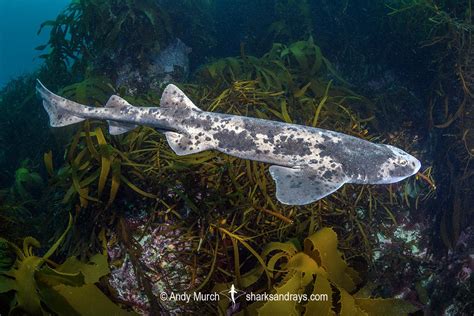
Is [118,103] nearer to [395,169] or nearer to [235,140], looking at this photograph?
[235,140]

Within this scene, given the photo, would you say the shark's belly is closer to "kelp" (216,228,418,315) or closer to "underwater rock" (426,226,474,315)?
"kelp" (216,228,418,315)

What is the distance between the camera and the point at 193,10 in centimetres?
1102

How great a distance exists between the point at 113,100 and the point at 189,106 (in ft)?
3.95

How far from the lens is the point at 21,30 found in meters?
68.6

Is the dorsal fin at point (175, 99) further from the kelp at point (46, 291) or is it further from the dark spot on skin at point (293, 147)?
the kelp at point (46, 291)

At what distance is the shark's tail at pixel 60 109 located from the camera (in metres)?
5.22

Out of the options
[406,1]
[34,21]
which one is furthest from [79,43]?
[34,21]

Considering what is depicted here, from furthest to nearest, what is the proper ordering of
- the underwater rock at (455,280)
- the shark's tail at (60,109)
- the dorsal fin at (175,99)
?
the underwater rock at (455,280), the shark's tail at (60,109), the dorsal fin at (175,99)

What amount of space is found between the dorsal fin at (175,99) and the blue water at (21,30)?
201 ft

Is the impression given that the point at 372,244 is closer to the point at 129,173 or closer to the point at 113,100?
the point at 129,173

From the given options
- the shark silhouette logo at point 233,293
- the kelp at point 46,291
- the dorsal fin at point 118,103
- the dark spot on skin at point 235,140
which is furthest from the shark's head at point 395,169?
the dorsal fin at point 118,103

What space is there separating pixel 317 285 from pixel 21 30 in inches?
3290

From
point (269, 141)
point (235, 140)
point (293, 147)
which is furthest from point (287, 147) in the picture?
point (235, 140)

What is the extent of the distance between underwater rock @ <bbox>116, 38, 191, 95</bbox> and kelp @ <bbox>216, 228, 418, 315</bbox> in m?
5.81
